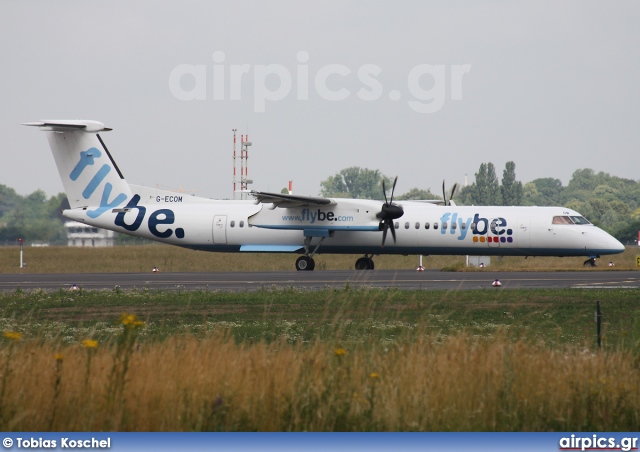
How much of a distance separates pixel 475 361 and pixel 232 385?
2.98 metres

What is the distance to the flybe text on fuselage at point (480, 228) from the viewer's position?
121 ft

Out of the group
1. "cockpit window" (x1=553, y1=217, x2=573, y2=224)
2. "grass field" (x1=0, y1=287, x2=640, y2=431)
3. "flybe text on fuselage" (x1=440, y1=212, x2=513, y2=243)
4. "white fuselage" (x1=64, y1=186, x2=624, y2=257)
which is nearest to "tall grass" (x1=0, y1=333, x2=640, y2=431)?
"grass field" (x1=0, y1=287, x2=640, y2=431)

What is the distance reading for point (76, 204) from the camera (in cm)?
4031

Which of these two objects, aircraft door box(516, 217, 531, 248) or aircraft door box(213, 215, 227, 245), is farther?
aircraft door box(213, 215, 227, 245)

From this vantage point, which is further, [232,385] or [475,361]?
[475,361]

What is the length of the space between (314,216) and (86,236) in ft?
231

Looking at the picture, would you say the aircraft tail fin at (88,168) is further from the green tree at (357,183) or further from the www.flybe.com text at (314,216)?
the green tree at (357,183)

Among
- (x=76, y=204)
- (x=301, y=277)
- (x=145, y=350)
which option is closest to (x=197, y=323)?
(x=145, y=350)

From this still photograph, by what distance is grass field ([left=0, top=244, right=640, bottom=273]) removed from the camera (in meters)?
46.3

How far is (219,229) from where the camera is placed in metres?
39.5

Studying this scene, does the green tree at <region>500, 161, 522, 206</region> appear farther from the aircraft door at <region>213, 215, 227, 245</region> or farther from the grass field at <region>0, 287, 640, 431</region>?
the grass field at <region>0, 287, 640, 431</region>

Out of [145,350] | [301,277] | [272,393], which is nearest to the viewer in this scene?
[272,393]

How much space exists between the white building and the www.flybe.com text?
3870 cm

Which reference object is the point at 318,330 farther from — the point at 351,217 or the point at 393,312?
the point at 351,217
